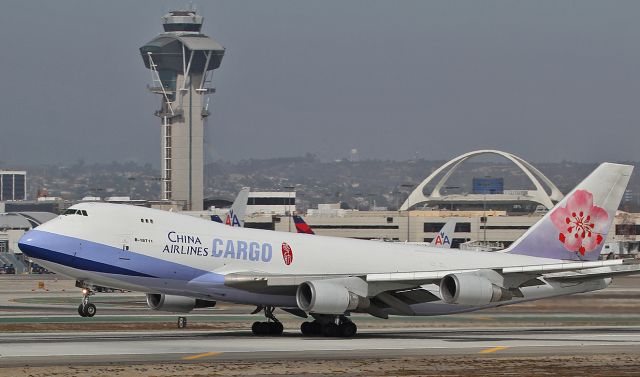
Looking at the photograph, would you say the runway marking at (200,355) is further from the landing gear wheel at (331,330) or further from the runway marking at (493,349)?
the runway marking at (493,349)

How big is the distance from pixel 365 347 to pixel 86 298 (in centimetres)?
1065

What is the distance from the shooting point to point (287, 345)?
45938 millimetres

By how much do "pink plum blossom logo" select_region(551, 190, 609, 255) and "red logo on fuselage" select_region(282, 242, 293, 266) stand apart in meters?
11.8

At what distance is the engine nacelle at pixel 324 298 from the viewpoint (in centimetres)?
4809

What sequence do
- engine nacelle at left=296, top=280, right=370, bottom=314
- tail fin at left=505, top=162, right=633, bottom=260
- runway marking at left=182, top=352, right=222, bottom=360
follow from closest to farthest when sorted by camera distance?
runway marking at left=182, top=352, right=222, bottom=360
engine nacelle at left=296, top=280, right=370, bottom=314
tail fin at left=505, top=162, right=633, bottom=260

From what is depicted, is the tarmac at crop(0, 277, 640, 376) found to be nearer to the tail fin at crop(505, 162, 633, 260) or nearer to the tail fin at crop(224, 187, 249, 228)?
the tail fin at crop(505, 162, 633, 260)

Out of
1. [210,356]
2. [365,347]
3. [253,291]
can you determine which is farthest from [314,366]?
[253,291]

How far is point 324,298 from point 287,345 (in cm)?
299

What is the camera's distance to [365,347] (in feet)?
149

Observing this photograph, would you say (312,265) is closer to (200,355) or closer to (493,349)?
(493,349)

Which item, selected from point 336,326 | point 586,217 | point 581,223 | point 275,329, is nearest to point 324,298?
point 336,326

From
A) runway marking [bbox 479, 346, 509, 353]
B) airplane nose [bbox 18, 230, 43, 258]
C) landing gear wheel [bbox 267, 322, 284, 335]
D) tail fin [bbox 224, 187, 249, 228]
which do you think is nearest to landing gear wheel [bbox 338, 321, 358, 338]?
landing gear wheel [bbox 267, 322, 284, 335]

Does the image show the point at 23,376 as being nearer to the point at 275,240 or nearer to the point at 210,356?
the point at 210,356

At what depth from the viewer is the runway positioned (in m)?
40.8
